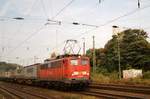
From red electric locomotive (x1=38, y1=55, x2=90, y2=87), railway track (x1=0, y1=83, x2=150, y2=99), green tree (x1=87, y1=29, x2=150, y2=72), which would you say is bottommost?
railway track (x1=0, y1=83, x2=150, y2=99)

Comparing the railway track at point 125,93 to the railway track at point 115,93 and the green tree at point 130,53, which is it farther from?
the green tree at point 130,53

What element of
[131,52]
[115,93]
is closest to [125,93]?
[115,93]

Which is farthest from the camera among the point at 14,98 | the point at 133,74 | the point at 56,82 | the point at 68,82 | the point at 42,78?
the point at 133,74

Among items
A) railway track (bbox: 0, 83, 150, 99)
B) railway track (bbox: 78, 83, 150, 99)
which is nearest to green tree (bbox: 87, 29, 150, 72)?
railway track (bbox: 0, 83, 150, 99)

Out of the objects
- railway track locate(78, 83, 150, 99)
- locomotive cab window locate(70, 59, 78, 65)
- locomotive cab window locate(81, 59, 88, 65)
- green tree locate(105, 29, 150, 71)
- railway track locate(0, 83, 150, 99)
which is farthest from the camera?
green tree locate(105, 29, 150, 71)

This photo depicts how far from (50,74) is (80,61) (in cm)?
552

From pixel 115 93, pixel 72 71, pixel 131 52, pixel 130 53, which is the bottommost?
pixel 115 93

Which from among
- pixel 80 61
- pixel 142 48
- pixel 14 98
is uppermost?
pixel 142 48

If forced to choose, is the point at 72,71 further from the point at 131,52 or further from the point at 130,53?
the point at 131,52

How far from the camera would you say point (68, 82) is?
27422mm

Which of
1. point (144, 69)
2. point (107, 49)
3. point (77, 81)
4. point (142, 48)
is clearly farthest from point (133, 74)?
point (107, 49)

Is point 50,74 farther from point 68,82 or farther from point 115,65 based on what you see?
point 115,65

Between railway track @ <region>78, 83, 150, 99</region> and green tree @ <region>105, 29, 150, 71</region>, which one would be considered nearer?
railway track @ <region>78, 83, 150, 99</region>

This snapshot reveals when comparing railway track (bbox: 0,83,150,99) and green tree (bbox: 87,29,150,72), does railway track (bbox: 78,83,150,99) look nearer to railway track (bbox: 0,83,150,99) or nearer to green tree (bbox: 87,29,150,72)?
railway track (bbox: 0,83,150,99)
